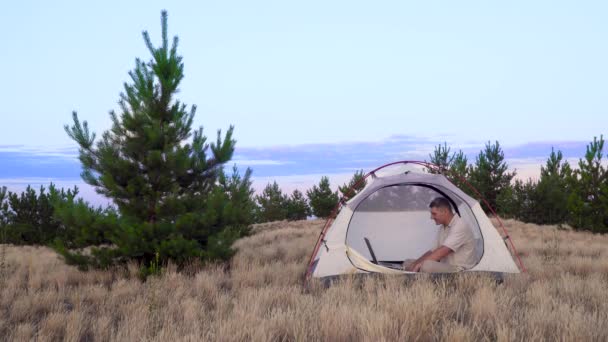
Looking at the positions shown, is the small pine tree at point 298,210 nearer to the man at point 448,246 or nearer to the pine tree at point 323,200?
the pine tree at point 323,200

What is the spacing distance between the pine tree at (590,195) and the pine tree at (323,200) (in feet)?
47.7

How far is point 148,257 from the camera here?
32.8 ft

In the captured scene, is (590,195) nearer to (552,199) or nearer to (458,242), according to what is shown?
(552,199)

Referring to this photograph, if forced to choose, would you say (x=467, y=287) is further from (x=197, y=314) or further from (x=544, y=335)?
(x=197, y=314)

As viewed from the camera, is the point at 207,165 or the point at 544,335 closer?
the point at 544,335

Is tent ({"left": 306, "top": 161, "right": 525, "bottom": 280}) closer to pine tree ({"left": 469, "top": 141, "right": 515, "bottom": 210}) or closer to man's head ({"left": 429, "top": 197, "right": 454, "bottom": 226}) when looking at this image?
man's head ({"left": 429, "top": 197, "right": 454, "bottom": 226})

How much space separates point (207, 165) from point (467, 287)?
223 inches

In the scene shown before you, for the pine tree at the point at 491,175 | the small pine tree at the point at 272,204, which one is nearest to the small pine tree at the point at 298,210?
the small pine tree at the point at 272,204

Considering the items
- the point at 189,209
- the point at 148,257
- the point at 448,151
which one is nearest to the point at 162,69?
the point at 189,209

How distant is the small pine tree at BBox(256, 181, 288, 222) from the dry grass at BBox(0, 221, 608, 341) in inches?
969

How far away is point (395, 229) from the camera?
11.1 m

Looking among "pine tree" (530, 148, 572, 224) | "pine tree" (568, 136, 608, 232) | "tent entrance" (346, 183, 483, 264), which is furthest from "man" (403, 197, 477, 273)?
"pine tree" (530, 148, 572, 224)

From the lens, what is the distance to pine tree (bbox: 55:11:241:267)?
949cm

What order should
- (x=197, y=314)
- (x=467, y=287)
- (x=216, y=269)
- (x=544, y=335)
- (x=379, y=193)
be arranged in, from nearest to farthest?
(x=544, y=335) < (x=197, y=314) < (x=467, y=287) < (x=216, y=269) < (x=379, y=193)
